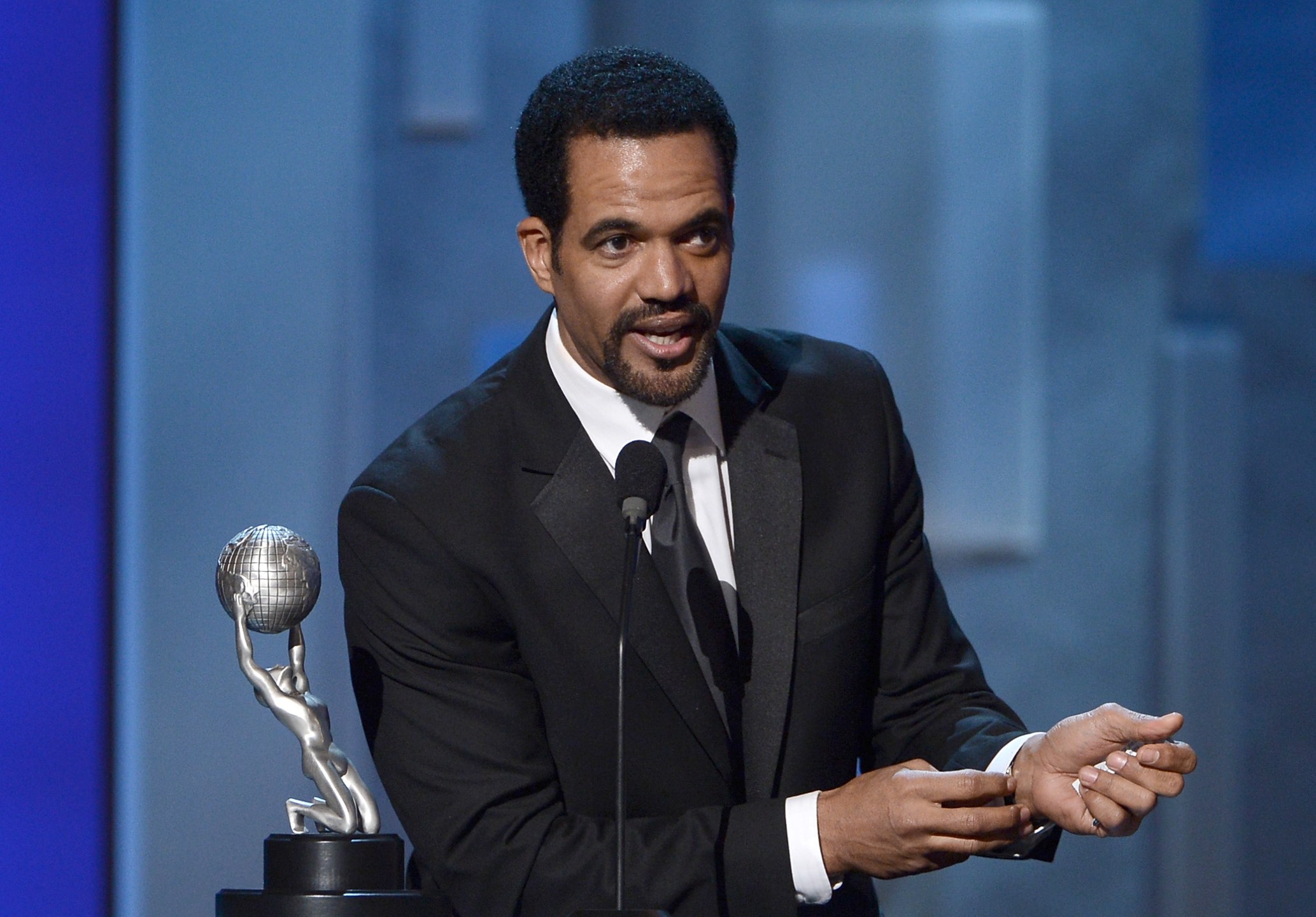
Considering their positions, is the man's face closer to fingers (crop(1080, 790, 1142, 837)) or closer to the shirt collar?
the shirt collar

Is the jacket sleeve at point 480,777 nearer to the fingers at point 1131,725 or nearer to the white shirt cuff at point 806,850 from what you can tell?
the white shirt cuff at point 806,850

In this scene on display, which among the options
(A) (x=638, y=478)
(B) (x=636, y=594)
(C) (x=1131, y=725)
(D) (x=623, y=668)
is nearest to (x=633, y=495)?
(A) (x=638, y=478)

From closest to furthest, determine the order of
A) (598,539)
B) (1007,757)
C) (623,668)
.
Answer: (623,668), (1007,757), (598,539)

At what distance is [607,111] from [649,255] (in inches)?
8.1

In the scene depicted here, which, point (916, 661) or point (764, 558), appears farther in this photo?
point (916, 661)

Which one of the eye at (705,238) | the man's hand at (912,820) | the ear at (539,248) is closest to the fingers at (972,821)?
the man's hand at (912,820)

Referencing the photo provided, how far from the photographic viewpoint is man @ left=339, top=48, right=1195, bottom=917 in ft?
6.20

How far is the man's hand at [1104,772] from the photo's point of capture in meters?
1.67

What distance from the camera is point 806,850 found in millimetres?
1750

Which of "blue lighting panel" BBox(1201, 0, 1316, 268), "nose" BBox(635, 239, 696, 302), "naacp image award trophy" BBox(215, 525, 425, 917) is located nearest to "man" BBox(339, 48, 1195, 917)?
"nose" BBox(635, 239, 696, 302)

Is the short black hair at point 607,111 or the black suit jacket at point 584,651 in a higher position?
the short black hair at point 607,111

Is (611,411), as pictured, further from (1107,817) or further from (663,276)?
(1107,817)

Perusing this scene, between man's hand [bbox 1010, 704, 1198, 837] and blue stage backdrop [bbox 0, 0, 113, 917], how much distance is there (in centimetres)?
150

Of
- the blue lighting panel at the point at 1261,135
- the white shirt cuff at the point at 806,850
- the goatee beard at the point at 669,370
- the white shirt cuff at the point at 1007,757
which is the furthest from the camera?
the blue lighting panel at the point at 1261,135
